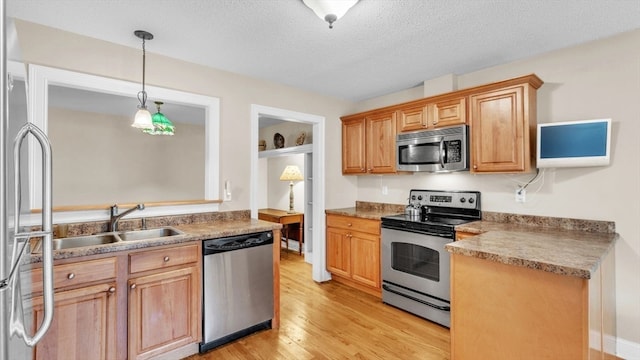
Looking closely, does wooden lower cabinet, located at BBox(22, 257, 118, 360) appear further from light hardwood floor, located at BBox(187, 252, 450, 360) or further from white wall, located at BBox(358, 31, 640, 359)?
white wall, located at BBox(358, 31, 640, 359)

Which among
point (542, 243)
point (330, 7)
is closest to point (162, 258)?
point (330, 7)

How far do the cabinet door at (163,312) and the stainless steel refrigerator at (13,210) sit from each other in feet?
2.93

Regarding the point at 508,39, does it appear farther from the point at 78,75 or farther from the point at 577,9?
the point at 78,75

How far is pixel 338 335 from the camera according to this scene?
2.56 meters

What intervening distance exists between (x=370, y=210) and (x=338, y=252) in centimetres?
70

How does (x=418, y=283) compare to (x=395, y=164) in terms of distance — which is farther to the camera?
(x=395, y=164)

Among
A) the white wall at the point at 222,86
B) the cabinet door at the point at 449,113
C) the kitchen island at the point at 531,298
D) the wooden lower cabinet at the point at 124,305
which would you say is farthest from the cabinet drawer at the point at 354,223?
the wooden lower cabinet at the point at 124,305

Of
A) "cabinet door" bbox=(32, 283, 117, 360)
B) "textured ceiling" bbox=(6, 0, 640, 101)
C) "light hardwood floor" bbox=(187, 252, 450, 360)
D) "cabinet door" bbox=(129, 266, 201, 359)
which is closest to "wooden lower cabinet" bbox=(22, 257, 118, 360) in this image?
"cabinet door" bbox=(32, 283, 117, 360)

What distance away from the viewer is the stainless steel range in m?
2.71

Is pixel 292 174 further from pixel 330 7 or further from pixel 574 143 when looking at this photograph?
pixel 574 143

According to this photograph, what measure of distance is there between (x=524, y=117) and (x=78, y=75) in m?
3.52

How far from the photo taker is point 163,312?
2.10 meters

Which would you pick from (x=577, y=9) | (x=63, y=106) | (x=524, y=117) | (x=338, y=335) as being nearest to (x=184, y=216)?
(x=338, y=335)

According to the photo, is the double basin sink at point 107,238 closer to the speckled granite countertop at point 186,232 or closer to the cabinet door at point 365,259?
the speckled granite countertop at point 186,232
